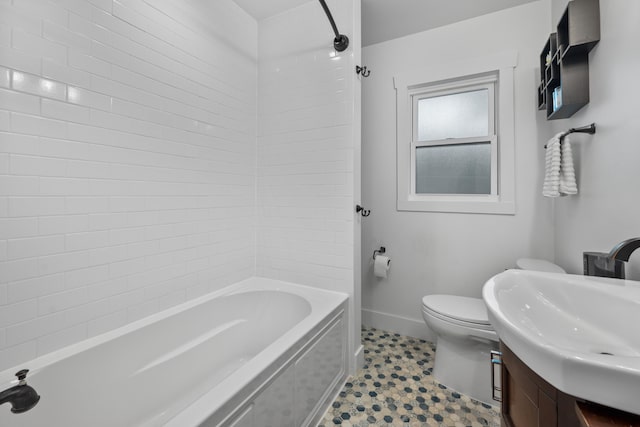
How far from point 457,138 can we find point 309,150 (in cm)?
124

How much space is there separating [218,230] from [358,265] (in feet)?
3.30

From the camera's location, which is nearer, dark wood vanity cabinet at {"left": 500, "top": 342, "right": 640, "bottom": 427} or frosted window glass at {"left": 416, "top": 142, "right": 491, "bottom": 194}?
dark wood vanity cabinet at {"left": 500, "top": 342, "right": 640, "bottom": 427}

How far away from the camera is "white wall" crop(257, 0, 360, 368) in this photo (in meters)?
1.85

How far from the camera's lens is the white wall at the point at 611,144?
3.39ft

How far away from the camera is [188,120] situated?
1682 millimetres

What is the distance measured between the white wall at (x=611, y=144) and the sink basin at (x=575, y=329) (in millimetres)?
303

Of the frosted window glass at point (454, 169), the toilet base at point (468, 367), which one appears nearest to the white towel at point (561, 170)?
the frosted window glass at point (454, 169)

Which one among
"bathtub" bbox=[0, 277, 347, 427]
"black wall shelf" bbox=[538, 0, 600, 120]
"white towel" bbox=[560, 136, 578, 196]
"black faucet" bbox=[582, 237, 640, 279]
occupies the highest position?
"black wall shelf" bbox=[538, 0, 600, 120]

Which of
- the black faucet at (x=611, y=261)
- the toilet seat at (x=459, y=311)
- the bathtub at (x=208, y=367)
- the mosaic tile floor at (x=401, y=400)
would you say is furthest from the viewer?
the toilet seat at (x=459, y=311)

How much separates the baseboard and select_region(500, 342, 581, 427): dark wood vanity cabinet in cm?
127

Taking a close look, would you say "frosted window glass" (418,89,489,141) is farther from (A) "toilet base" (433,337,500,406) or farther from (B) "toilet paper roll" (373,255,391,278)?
(A) "toilet base" (433,337,500,406)

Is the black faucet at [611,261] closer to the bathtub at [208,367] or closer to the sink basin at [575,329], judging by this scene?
the sink basin at [575,329]

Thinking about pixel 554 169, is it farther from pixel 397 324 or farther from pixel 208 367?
pixel 208 367

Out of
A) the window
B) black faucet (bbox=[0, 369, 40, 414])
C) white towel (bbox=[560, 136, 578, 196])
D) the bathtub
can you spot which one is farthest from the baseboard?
black faucet (bbox=[0, 369, 40, 414])
